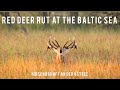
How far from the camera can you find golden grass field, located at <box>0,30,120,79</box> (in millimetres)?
14039

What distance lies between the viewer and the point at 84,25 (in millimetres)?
14031

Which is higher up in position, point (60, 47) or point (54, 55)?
point (60, 47)

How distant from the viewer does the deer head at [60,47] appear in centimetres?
1402

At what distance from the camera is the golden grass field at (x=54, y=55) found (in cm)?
1404

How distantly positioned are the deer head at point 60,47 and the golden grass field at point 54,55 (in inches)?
2.2

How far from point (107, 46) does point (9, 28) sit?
1.71 m

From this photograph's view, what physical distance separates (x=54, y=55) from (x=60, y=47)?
0.18m

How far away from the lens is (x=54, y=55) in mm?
14070

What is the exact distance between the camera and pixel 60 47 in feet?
46.0

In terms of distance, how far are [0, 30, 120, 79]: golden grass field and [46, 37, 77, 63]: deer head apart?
0.06 meters
